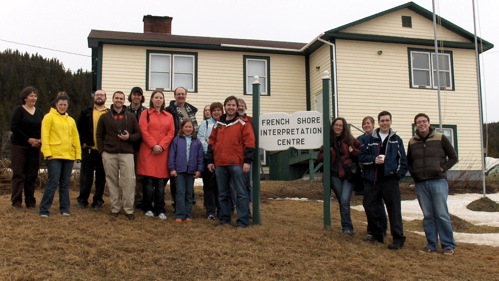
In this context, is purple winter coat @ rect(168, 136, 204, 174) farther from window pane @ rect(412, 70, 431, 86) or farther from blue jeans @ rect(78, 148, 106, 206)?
window pane @ rect(412, 70, 431, 86)

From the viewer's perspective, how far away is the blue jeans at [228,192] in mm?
6648

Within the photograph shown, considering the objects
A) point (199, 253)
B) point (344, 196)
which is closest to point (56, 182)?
point (199, 253)

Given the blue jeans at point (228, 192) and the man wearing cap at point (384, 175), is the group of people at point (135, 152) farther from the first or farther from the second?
the man wearing cap at point (384, 175)

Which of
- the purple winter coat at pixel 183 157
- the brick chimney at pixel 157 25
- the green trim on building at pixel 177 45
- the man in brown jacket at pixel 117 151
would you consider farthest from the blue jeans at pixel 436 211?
the brick chimney at pixel 157 25

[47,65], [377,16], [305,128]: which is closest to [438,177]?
[305,128]

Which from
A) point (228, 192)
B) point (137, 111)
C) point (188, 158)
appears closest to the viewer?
point (228, 192)

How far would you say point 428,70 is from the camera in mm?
18609

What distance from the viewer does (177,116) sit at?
25.0 feet

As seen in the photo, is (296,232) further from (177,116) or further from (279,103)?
(279,103)

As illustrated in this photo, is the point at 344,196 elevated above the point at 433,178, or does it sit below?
below

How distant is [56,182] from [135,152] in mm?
1251

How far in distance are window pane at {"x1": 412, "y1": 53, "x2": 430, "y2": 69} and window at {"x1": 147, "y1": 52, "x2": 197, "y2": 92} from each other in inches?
342

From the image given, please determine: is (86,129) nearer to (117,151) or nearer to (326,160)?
(117,151)

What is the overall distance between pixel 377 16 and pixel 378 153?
13153 millimetres
